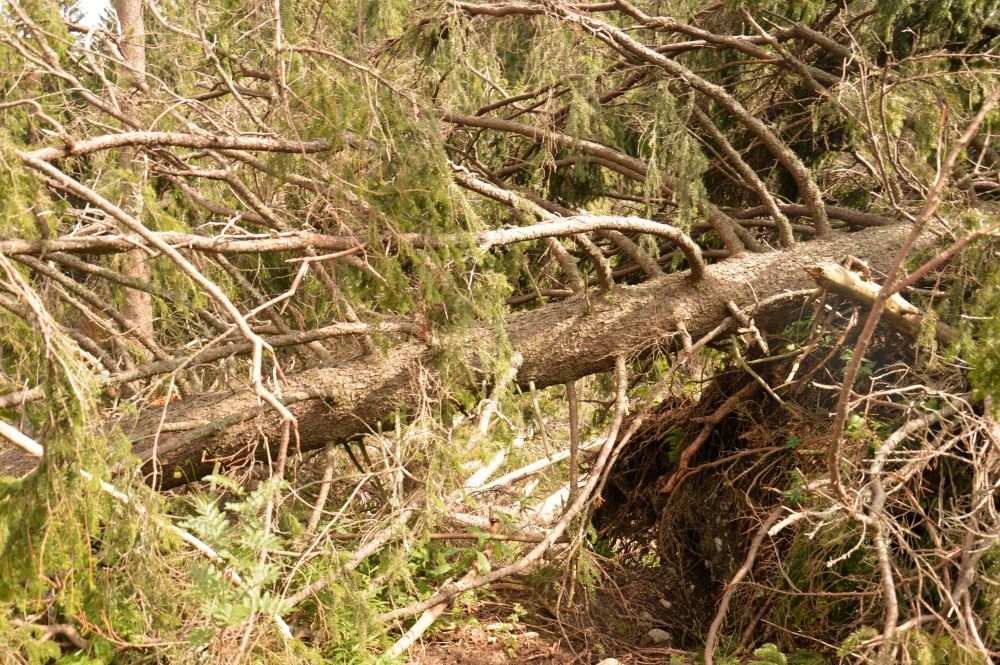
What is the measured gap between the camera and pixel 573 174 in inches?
226

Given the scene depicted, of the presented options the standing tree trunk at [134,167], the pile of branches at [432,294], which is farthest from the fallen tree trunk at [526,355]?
the standing tree trunk at [134,167]

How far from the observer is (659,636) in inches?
188

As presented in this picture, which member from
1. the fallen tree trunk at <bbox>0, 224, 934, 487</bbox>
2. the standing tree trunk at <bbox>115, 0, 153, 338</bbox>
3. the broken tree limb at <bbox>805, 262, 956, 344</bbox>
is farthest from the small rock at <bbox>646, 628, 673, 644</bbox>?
the standing tree trunk at <bbox>115, 0, 153, 338</bbox>

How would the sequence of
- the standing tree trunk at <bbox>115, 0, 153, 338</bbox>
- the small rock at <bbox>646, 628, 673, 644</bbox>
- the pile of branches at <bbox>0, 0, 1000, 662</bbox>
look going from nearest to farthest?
1. the pile of branches at <bbox>0, 0, 1000, 662</bbox>
2. the standing tree trunk at <bbox>115, 0, 153, 338</bbox>
3. the small rock at <bbox>646, 628, 673, 644</bbox>

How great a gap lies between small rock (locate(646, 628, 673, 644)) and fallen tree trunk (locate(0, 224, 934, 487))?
1464 mm

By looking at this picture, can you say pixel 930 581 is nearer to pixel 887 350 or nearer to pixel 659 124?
pixel 887 350

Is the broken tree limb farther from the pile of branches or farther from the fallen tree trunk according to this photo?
the fallen tree trunk

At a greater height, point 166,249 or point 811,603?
point 166,249

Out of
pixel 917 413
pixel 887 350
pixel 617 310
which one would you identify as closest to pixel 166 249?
pixel 617 310

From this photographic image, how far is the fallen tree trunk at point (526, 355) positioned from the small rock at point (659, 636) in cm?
146

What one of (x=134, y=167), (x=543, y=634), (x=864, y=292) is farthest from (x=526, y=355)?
(x=134, y=167)

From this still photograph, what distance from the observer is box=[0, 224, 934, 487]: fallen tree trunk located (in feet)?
13.6

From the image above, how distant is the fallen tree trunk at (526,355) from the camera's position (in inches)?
164

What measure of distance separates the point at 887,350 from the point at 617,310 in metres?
1.47
